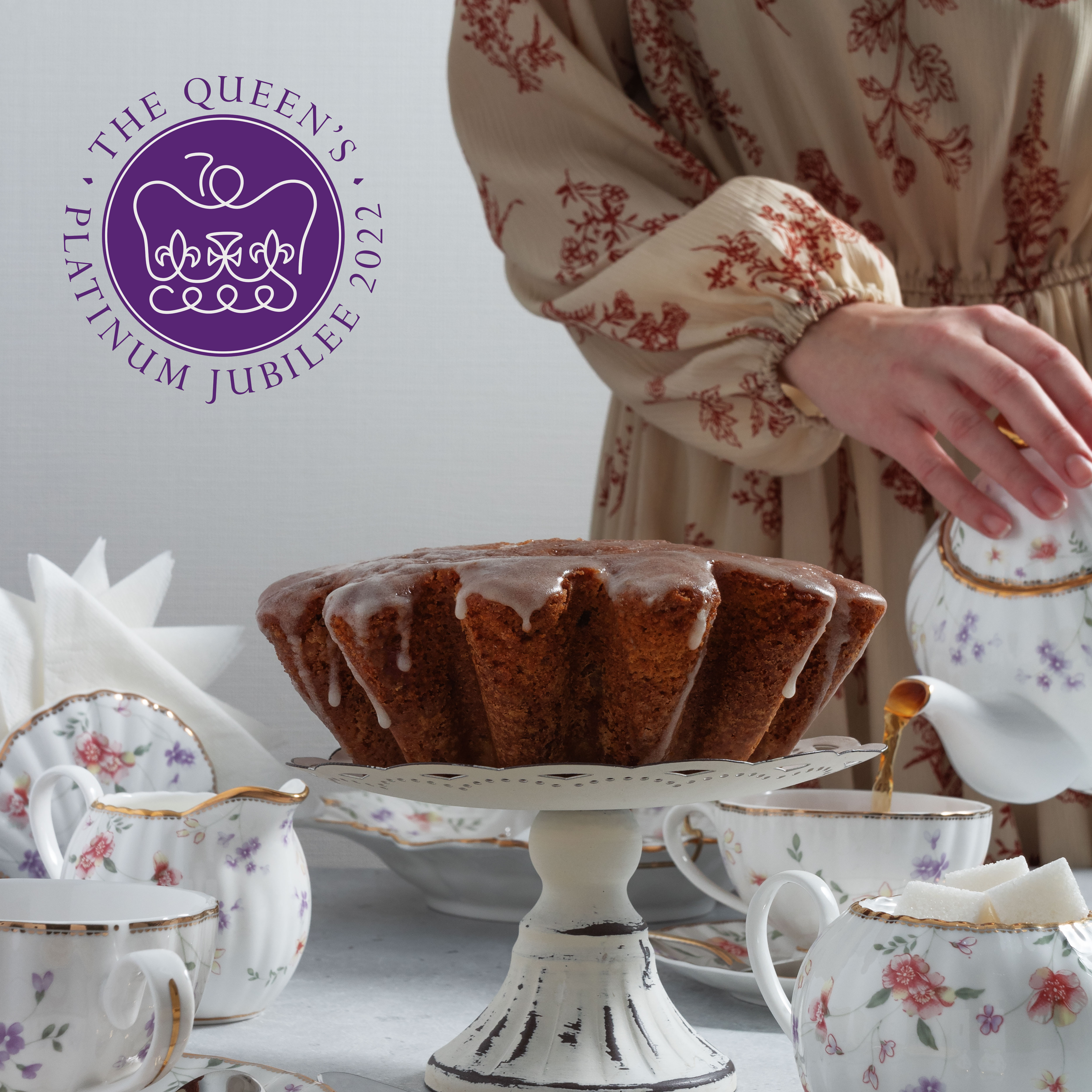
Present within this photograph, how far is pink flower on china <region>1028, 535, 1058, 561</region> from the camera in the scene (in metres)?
0.51

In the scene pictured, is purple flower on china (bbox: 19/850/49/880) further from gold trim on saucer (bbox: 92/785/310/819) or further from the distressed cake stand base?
the distressed cake stand base

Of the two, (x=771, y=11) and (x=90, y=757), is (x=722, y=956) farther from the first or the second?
(x=771, y=11)

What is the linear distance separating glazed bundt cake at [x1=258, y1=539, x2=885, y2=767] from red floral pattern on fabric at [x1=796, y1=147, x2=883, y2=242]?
1.67 feet

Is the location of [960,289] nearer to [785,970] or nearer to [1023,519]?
[1023,519]

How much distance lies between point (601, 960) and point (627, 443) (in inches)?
21.7

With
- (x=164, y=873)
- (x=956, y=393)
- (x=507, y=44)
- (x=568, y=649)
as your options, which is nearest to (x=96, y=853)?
(x=164, y=873)

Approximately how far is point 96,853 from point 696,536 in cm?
49

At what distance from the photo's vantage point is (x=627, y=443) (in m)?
0.91

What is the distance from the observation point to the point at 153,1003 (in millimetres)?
357

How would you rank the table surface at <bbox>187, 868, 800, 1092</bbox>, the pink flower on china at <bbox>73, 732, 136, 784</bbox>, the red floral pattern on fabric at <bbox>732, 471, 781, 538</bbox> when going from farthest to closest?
the red floral pattern on fabric at <bbox>732, 471, 781, 538</bbox> < the pink flower on china at <bbox>73, 732, 136, 784</bbox> < the table surface at <bbox>187, 868, 800, 1092</bbox>

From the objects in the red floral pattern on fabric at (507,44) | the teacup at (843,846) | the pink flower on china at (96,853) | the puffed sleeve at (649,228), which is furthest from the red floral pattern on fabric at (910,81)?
the pink flower on china at (96,853)

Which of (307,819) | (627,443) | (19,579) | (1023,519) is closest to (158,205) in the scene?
(19,579)

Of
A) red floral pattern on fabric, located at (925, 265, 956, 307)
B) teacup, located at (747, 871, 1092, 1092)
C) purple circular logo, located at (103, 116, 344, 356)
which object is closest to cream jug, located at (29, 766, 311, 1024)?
teacup, located at (747, 871, 1092, 1092)

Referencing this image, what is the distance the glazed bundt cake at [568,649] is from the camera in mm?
359
